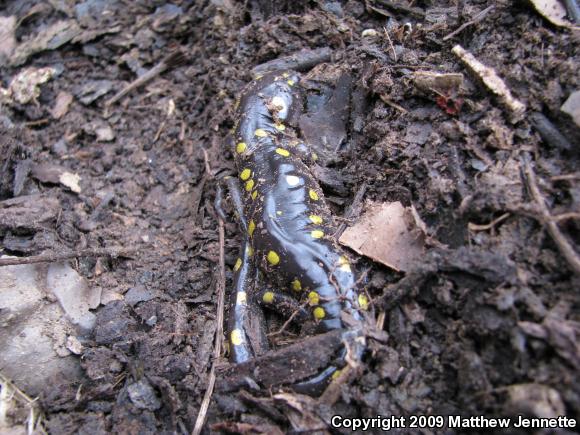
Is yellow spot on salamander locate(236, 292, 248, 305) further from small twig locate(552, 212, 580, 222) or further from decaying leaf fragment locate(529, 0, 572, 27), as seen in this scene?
decaying leaf fragment locate(529, 0, 572, 27)

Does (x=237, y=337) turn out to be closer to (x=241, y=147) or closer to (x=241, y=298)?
(x=241, y=298)

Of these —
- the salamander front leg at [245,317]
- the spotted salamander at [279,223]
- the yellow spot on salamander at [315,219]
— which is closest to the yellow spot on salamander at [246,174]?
the spotted salamander at [279,223]

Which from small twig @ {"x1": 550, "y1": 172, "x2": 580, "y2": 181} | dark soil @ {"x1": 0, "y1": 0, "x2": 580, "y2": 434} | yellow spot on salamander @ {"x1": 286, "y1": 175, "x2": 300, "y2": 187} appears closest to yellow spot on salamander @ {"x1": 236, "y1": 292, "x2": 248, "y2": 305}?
dark soil @ {"x1": 0, "y1": 0, "x2": 580, "y2": 434}

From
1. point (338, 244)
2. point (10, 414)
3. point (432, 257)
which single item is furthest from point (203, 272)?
point (432, 257)

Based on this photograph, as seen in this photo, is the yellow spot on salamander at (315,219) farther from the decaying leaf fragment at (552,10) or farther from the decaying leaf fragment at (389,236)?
the decaying leaf fragment at (552,10)

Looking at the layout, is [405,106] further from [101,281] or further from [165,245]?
[101,281]

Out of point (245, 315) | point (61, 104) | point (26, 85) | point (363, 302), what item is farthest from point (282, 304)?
point (26, 85)
